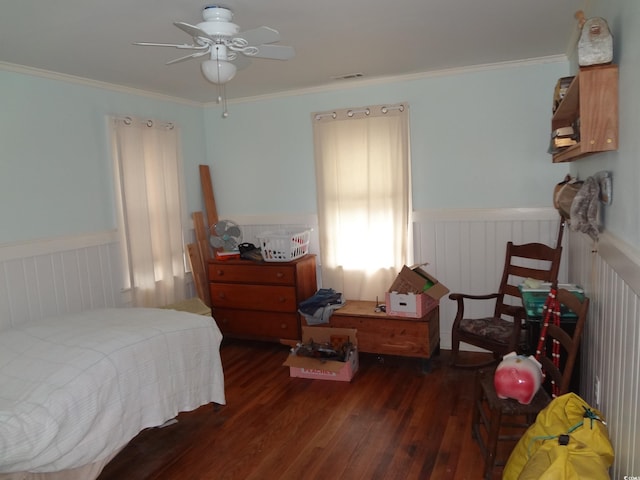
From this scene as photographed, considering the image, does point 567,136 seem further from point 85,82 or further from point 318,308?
point 85,82

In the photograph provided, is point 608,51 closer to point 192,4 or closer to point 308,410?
point 192,4

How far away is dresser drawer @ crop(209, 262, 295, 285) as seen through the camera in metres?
4.06

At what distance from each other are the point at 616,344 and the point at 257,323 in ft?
9.67

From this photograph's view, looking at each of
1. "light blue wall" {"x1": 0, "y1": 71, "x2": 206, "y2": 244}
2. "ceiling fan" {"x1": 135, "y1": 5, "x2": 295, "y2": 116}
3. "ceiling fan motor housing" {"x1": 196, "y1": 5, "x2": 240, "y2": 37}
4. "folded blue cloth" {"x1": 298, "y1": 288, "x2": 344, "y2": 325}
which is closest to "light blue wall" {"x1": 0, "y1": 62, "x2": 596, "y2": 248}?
"light blue wall" {"x1": 0, "y1": 71, "x2": 206, "y2": 244}

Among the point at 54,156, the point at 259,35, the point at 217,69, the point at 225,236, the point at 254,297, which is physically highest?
the point at 259,35

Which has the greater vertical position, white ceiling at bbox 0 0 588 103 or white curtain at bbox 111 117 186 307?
white ceiling at bbox 0 0 588 103

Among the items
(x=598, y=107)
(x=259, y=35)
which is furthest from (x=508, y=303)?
(x=259, y=35)

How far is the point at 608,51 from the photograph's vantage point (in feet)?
5.82

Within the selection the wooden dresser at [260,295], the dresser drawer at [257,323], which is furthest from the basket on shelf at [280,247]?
the dresser drawer at [257,323]

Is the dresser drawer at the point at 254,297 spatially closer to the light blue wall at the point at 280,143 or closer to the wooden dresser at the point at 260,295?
the wooden dresser at the point at 260,295

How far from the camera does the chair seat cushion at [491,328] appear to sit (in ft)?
10.5

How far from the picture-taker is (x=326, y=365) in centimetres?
350

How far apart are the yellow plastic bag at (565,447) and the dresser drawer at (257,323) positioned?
2352mm

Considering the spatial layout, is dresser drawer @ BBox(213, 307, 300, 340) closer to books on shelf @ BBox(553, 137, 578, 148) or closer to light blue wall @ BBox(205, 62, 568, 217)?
light blue wall @ BBox(205, 62, 568, 217)
